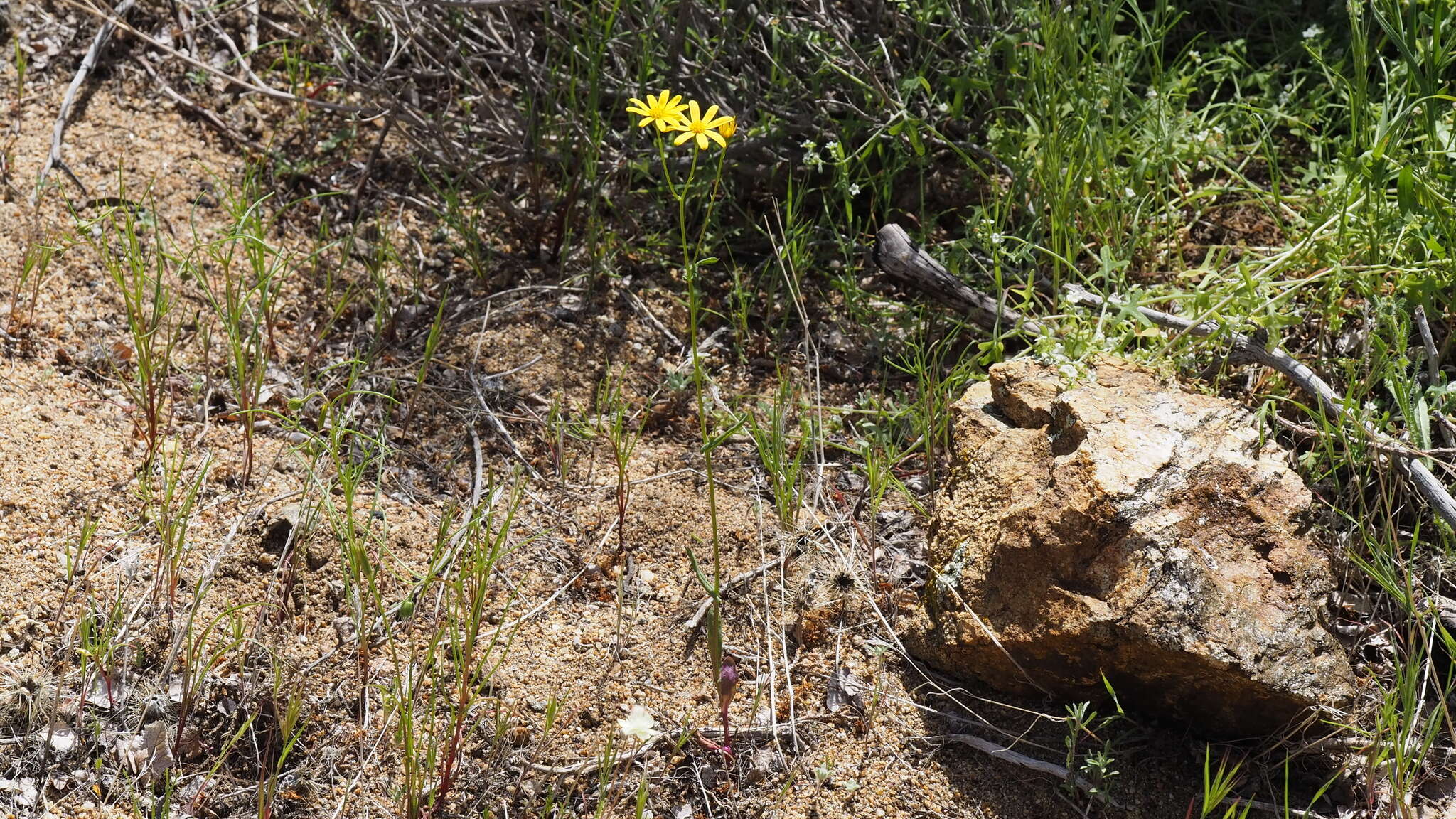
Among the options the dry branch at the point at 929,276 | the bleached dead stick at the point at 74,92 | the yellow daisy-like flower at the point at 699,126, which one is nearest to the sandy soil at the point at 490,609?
the bleached dead stick at the point at 74,92

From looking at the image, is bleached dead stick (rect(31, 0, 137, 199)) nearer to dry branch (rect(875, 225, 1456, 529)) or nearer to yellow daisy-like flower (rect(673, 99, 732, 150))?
yellow daisy-like flower (rect(673, 99, 732, 150))

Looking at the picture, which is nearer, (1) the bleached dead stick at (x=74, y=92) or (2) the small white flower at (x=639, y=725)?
(2) the small white flower at (x=639, y=725)

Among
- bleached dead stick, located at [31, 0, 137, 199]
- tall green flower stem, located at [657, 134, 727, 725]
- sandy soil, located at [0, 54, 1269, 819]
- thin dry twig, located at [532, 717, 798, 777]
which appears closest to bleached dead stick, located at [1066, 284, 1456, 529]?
sandy soil, located at [0, 54, 1269, 819]

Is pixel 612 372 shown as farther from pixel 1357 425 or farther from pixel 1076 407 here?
pixel 1357 425

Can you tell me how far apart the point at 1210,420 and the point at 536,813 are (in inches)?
60.1

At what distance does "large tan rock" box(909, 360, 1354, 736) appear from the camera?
2084mm

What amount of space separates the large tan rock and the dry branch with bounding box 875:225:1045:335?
0.45 meters

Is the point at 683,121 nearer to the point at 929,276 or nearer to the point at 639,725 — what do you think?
the point at 929,276

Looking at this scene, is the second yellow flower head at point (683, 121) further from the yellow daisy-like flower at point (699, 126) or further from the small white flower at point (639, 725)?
the small white flower at point (639, 725)

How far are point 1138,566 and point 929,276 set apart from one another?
0.97 metres

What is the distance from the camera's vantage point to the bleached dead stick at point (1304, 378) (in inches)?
90.0

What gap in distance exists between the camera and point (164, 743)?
2.16 meters

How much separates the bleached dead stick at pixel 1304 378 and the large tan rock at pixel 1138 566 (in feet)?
0.65

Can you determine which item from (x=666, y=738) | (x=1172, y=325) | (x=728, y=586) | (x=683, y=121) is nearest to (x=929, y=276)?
(x=1172, y=325)
